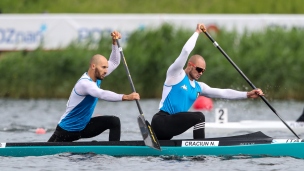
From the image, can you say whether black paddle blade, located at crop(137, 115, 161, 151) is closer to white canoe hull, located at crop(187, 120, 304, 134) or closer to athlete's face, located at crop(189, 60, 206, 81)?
athlete's face, located at crop(189, 60, 206, 81)

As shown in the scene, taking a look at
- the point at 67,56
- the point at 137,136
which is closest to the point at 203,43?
the point at 67,56

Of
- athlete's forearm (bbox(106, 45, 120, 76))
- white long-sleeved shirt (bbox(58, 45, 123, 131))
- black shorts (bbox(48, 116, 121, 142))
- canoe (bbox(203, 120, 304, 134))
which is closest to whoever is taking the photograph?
white long-sleeved shirt (bbox(58, 45, 123, 131))

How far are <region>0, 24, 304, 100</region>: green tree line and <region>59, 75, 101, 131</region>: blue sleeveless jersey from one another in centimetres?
1345

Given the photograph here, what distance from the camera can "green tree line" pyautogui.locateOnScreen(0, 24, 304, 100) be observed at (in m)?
27.5

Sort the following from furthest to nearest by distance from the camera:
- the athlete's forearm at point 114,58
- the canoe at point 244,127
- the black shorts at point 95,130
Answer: the canoe at point 244,127, the athlete's forearm at point 114,58, the black shorts at point 95,130

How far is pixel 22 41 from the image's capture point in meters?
29.8

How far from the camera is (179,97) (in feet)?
45.6

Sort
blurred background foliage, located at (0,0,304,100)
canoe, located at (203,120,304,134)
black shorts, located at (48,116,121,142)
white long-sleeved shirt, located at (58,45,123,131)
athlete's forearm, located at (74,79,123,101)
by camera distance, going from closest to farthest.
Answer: athlete's forearm, located at (74,79,123,101) < white long-sleeved shirt, located at (58,45,123,131) < black shorts, located at (48,116,121,142) < canoe, located at (203,120,304,134) < blurred background foliage, located at (0,0,304,100)

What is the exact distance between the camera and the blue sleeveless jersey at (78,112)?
13.8 m

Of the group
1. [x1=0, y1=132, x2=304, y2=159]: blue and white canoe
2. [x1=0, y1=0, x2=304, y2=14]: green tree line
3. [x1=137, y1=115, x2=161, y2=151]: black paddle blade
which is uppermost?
[x1=0, y1=0, x2=304, y2=14]: green tree line

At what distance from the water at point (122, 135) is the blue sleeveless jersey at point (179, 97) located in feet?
2.49

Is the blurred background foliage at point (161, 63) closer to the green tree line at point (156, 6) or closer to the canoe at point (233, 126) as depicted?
the green tree line at point (156, 6)

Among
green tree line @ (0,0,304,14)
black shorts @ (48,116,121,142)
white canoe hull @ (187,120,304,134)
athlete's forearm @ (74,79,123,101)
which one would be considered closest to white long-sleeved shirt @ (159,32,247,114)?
black shorts @ (48,116,121,142)

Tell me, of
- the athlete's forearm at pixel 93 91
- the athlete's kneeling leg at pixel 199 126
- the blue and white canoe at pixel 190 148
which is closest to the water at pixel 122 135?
the blue and white canoe at pixel 190 148
